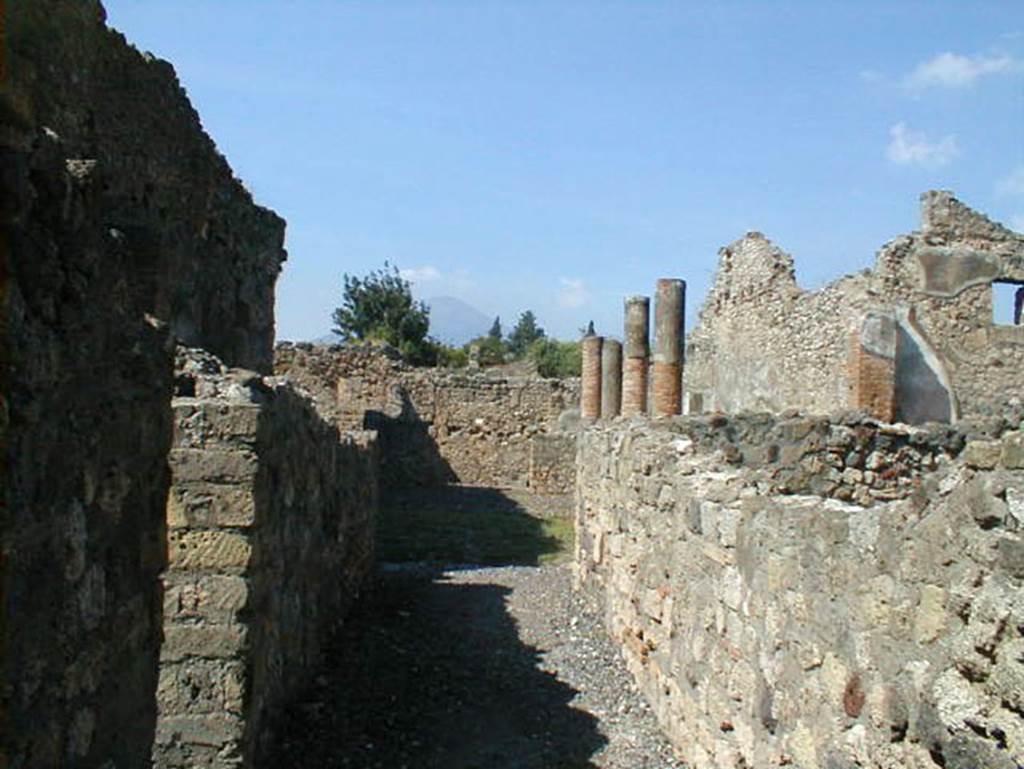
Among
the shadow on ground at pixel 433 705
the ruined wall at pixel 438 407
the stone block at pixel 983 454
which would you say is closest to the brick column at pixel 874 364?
the ruined wall at pixel 438 407

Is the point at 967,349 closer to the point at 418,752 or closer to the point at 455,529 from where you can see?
the point at 455,529

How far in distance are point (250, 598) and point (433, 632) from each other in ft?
13.5

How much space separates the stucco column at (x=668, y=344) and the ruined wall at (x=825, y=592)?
4587 mm

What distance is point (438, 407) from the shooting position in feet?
75.3

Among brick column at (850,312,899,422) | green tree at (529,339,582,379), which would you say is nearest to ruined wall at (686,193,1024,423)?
brick column at (850,312,899,422)

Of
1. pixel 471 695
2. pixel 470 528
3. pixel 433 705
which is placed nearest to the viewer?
pixel 433 705

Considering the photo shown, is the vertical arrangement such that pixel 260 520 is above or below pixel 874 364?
below

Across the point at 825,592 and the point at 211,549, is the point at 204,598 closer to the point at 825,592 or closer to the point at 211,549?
the point at 211,549

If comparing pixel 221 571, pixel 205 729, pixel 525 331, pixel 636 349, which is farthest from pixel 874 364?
pixel 525 331

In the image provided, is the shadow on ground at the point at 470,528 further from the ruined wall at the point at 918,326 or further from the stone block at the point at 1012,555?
the stone block at the point at 1012,555

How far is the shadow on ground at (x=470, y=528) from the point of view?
1336 cm

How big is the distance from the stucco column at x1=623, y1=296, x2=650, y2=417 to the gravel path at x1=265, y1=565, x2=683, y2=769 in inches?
209

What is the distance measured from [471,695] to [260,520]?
98.2 inches

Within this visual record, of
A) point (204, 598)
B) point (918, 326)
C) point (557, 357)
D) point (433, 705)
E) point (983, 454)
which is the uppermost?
point (557, 357)
